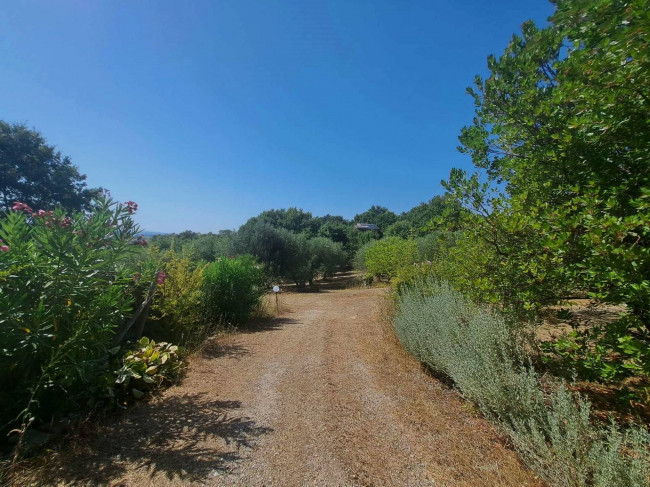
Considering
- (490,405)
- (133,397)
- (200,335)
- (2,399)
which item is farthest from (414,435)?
(200,335)

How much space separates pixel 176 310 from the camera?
16.9 ft

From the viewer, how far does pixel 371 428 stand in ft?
8.52

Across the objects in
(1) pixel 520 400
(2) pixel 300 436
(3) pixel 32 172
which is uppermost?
(3) pixel 32 172

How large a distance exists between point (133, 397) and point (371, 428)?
284 cm

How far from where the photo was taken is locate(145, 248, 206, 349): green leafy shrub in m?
5.07

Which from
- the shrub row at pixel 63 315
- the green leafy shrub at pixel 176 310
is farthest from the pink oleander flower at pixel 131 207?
the green leafy shrub at pixel 176 310

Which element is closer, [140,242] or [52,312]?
[52,312]

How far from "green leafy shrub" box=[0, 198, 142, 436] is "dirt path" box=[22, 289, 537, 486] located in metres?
0.62

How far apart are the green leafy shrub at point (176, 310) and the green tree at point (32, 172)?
15594mm

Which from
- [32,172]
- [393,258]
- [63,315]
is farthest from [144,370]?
[32,172]

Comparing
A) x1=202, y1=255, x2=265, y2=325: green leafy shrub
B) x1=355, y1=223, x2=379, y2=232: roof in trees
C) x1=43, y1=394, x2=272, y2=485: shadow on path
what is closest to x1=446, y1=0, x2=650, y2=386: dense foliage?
x1=43, y1=394, x2=272, y2=485: shadow on path

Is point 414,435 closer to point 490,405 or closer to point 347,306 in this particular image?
point 490,405

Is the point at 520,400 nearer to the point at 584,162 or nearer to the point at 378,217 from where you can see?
the point at 584,162

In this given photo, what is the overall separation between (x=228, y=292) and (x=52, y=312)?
4.63m
